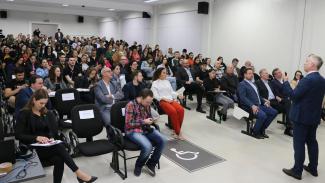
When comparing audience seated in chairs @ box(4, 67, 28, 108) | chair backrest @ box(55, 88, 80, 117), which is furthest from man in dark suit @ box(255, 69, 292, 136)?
audience seated in chairs @ box(4, 67, 28, 108)

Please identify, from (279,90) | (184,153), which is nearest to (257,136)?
(279,90)

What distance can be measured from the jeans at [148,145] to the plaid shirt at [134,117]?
69 mm

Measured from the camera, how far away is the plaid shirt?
334 centimetres

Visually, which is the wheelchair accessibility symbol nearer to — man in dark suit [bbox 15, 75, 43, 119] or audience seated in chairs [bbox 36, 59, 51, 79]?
man in dark suit [bbox 15, 75, 43, 119]

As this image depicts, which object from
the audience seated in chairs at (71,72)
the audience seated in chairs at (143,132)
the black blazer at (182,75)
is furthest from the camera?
the black blazer at (182,75)

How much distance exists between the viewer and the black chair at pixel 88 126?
3.12 m

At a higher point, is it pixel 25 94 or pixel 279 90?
pixel 25 94

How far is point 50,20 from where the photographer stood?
17.7m

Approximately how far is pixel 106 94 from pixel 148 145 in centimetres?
158

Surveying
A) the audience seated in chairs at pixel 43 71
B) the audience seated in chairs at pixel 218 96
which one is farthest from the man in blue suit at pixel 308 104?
the audience seated in chairs at pixel 43 71

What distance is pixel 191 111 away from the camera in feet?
21.0

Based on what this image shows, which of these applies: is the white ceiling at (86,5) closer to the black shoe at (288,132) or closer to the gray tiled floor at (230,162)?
the gray tiled floor at (230,162)

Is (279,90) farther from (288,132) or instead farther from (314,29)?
(314,29)

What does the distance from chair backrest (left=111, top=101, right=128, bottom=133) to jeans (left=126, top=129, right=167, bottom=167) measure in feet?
0.78
